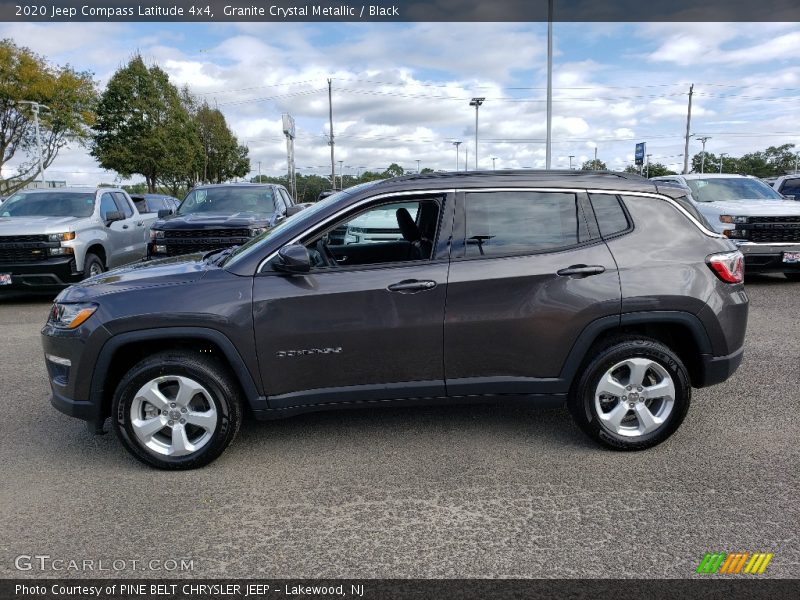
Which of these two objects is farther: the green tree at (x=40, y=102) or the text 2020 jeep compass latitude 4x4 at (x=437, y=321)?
the green tree at (x=40, y=102)

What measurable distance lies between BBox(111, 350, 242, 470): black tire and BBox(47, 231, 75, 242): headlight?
22.0 feet

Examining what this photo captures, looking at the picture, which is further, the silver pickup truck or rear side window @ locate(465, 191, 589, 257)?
the silver pickup truck

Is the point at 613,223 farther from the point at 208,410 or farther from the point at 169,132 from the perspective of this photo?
the point at 169,132

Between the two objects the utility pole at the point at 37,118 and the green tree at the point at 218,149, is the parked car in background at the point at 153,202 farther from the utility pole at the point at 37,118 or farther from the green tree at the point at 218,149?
the green tree at the point at 218,149

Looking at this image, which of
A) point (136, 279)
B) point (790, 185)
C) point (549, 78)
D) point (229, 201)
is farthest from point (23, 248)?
point (549, 78)

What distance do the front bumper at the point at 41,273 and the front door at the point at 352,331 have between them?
7007mm

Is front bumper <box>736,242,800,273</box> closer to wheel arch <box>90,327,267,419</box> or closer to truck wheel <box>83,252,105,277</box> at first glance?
wheel arch <box>90,327,267,419</box>

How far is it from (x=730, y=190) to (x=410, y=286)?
1000 cm

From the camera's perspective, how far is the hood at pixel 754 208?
9.68m

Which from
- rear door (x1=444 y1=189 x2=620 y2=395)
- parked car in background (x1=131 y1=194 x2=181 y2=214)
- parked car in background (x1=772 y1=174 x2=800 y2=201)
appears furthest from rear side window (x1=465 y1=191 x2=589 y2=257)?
parked car in background (x1=131 y1=194 x2=181 y2=214)

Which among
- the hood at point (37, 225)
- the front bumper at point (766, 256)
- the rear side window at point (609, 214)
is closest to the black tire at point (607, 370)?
the rear side window at point (609, 214)

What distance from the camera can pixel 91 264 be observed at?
985 centimetres

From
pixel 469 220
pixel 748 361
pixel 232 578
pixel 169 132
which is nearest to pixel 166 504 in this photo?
pixel 232 578

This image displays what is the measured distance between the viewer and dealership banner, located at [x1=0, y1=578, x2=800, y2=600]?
2531 mm
